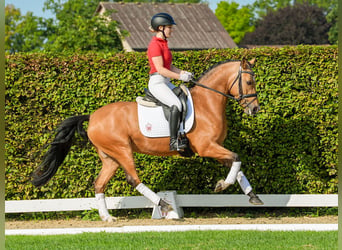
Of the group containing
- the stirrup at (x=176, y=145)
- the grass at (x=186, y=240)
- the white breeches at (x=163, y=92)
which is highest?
the white breeches at (x=163, y=92)

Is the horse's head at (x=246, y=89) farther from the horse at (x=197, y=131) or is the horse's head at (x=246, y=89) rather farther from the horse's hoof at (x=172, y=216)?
the horse's hoof at (x=172, y=216)

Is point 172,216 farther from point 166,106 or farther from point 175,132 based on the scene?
point 166,106

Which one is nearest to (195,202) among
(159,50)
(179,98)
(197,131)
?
(197,131)

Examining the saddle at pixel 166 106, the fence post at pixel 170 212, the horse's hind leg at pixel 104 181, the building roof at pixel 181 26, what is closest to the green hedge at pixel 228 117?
the fence post at pixel 170 212

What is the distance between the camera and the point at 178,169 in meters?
9.26

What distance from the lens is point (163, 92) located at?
296 inches

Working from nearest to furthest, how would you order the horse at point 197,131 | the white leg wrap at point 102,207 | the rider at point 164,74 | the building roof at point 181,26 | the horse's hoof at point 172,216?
the rider at point 164,74, the horse at point 197,131, the white leg wrap at point 102,207, the horse's hoof at point 172,216, the building roof at point 181,26

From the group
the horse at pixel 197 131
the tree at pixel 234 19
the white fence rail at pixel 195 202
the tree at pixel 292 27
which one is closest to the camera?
the horse at pixel 197 131

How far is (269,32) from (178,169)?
5474 centimetres

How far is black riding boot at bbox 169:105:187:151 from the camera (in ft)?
24.5

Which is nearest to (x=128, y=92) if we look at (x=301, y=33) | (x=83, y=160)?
(x=83, y=160)

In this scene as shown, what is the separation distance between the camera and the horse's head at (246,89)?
7.54 metres

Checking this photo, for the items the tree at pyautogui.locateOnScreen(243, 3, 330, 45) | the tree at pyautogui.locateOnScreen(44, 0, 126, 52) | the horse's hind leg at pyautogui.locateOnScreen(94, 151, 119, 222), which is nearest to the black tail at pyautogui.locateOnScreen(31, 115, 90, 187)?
the horse's hind leg at pyautogui.locateOnScreen(94, 151, 119, 222)

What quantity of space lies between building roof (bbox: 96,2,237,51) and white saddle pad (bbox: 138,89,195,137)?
1148 inches
